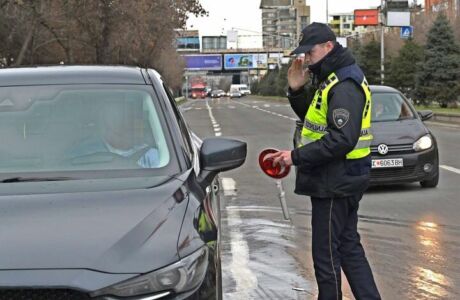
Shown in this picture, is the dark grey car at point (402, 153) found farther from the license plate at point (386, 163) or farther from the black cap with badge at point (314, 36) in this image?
the black cap with badge at point (314, 36)

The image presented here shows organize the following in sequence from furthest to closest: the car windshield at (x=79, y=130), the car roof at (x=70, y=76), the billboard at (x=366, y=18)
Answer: the billboard at (x=366, y=18), the car roof at (x=70, y=76), the car windshield at (x=79, y=130)

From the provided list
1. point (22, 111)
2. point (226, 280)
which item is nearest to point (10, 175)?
point (22, 111)

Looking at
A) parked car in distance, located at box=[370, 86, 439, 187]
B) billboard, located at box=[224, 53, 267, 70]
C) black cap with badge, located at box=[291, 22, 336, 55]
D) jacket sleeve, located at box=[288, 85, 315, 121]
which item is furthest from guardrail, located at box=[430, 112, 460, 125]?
billboard, located at box=[224, 53, 267, 70]

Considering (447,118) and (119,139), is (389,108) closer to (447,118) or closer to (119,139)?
(119,139)

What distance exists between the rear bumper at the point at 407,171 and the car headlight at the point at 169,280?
755 cm

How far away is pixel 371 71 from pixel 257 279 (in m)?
51.7

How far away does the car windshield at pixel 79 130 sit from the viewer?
12.0 ft

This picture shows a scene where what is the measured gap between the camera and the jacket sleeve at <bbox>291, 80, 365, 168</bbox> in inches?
158

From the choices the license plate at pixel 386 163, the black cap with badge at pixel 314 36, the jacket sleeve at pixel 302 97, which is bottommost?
the license plate at pixel 386 163

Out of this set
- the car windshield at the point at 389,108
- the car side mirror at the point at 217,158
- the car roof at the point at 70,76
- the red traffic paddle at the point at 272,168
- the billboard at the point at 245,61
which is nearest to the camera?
the car side mirror at the point at 217,158

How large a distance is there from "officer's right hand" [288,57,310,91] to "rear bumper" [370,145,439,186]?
225 inches

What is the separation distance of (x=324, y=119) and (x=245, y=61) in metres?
128

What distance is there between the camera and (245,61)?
5148 inches

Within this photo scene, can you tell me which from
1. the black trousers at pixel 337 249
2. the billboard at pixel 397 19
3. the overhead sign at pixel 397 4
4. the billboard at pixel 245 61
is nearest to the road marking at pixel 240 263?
the black trousers at pixel 337 249
